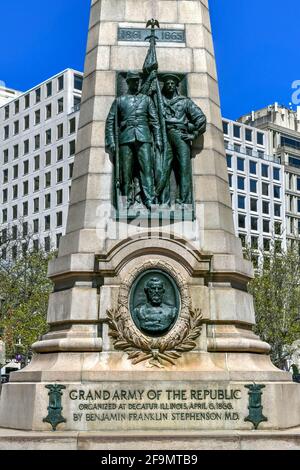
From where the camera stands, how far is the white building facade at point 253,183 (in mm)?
92875

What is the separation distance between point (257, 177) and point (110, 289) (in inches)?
3328

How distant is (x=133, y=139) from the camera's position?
49.1 feet

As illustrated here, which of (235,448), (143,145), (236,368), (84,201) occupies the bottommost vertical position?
(235,448)

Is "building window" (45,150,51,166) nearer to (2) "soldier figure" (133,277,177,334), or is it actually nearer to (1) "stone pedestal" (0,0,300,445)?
(1) "stone pedestal" (0,0,300,445)

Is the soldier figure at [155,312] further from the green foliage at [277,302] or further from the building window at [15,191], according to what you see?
the building window at [15,191]

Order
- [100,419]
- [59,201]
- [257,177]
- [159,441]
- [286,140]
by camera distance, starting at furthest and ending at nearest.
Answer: [286,140] < [257,177] < [59,201] < [100,419] < [159,441]

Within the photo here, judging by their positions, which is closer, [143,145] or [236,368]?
[236,368]

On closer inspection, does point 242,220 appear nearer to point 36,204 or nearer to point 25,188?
point 36,204

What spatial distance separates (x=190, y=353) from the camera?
1401 cm

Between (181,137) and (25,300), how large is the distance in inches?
1112

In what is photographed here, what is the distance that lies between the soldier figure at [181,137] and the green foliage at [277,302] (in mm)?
24502

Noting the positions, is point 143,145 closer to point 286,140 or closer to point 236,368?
point 236,368

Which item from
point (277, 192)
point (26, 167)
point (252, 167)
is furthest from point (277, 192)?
point (26, 167)

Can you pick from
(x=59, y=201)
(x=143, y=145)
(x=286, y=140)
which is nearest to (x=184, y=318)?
(x=143, y=145)
